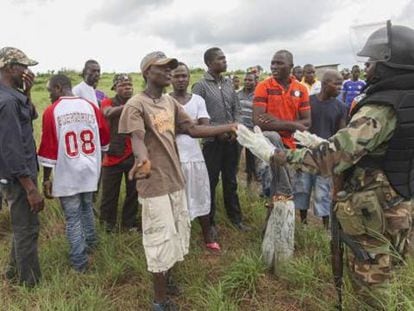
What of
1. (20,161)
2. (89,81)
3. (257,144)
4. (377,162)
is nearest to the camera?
(377,162)

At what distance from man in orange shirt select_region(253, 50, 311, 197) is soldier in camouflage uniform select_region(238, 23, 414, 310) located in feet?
4.74

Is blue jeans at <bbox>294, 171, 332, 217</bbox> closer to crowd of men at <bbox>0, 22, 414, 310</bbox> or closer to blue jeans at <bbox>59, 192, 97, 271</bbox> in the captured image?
crowd of men at <bbox>0, 22, 414, 310</bbox>

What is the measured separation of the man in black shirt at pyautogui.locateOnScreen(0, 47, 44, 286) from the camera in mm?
2859

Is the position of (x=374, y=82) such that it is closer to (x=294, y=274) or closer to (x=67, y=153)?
(x=294, y=274)

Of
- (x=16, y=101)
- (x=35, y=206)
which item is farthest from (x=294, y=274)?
(x=16, y=101)

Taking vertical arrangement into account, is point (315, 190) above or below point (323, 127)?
below

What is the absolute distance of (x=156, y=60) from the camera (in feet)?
9.00

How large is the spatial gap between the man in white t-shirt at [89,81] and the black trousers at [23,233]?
2316 millimetres

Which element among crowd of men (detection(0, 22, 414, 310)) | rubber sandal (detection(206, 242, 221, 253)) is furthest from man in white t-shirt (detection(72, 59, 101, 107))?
rubber sandal (detection(206, 242, 221, 253))

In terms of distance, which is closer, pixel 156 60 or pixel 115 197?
pixel 156 60

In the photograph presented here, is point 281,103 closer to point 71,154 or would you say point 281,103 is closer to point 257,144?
point 257,144

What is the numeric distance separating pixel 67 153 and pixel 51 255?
3.16ft

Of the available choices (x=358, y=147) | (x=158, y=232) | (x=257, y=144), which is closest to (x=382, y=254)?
(x=358, y=147)

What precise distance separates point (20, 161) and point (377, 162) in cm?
231
